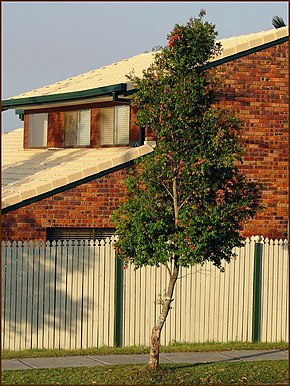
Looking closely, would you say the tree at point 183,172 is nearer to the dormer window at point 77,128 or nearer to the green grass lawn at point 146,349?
the green grass lawn at point 146,349

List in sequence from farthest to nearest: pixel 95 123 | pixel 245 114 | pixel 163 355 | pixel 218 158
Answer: pixel 95 123 < pixel 245 114 < pixel 163 355 < pixel 218 158

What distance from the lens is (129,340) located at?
63.9ft

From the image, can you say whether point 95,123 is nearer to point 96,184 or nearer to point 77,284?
point 96,184

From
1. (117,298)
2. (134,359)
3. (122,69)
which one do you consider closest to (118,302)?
(117,298)

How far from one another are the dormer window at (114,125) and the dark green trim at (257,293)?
5.29 meters

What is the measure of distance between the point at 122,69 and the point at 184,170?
1185 cm

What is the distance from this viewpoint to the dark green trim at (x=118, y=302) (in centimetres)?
1936

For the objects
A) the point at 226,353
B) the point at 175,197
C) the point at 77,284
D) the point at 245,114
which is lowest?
the point at 226,353

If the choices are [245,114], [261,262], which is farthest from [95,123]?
[261,262]

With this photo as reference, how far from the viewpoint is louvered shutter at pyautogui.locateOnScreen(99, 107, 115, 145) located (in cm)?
2453

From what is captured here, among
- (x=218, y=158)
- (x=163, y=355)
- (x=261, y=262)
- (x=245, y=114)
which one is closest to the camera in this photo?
(x=218, y=158)

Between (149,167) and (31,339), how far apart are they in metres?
4.98

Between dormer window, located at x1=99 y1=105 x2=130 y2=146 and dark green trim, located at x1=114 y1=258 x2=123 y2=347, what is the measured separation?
536cm

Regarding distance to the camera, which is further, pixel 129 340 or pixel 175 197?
pixel 129 340
